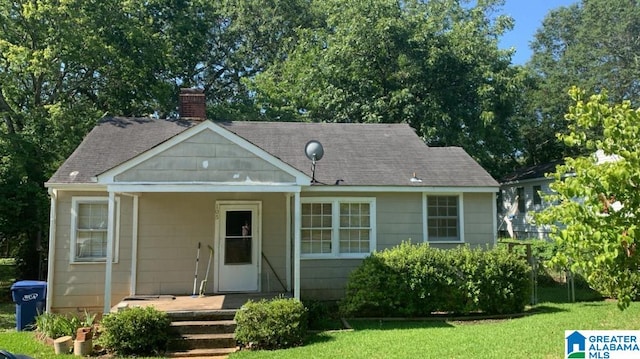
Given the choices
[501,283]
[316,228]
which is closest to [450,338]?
[501,283]

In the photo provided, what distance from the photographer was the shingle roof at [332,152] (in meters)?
12.2

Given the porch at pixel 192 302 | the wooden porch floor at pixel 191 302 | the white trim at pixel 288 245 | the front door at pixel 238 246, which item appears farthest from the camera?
the white trim at pixel 288 245

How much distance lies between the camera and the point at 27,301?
10664mm

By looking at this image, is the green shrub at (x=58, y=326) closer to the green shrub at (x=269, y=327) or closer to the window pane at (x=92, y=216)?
the window pane at (x=92, y=216)

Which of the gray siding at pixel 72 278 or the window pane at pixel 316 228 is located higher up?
the window pane at pixel 316 228

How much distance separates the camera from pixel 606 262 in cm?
466

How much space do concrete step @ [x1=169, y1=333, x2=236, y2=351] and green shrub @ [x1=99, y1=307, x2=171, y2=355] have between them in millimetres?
199

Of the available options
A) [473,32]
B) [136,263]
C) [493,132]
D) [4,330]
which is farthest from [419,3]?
[4,330]

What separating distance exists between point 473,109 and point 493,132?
140 cm

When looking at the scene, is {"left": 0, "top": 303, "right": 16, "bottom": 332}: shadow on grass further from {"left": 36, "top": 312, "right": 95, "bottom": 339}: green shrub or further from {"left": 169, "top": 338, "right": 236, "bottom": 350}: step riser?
{"left": 169, "top": 338, "right": 236, "bottom": 350}: step riser

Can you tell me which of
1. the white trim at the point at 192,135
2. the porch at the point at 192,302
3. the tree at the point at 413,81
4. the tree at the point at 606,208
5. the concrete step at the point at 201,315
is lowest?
the concrete step at the point at 201,315

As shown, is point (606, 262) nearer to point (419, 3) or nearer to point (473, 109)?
point (473, 109)

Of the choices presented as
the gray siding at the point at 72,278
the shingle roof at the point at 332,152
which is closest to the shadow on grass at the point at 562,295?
the shingle roof at the point at 332,152

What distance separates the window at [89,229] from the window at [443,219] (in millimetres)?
7781
